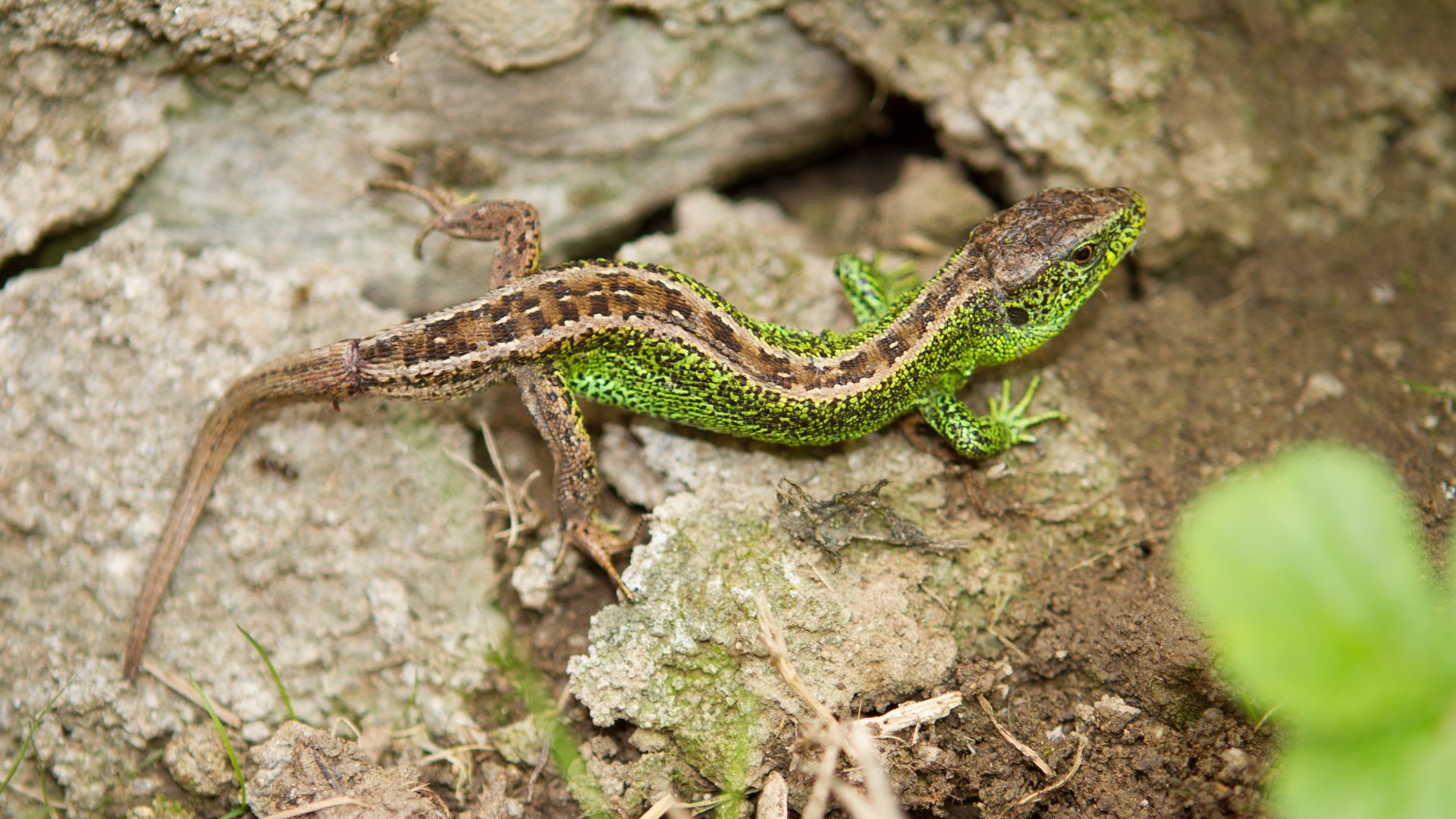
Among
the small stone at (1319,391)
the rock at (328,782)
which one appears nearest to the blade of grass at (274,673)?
the rock at (328,782)

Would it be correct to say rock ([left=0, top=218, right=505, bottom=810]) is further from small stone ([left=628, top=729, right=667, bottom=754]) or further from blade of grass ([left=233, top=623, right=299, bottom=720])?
small stone ([left=628, top=729, right=667, bottom=754])

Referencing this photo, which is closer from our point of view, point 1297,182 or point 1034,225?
point 1034,225

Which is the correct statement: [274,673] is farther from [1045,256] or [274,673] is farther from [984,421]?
[1045,256]

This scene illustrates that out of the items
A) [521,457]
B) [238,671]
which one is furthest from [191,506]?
[521,457]

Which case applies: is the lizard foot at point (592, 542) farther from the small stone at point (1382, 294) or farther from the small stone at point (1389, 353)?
the small stone at point (1382, 294)

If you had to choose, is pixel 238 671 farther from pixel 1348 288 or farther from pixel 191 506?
pixel 1348 288

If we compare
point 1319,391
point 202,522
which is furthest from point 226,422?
point 1319,391

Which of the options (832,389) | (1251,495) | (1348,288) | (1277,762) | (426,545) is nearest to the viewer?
(1251,495)
